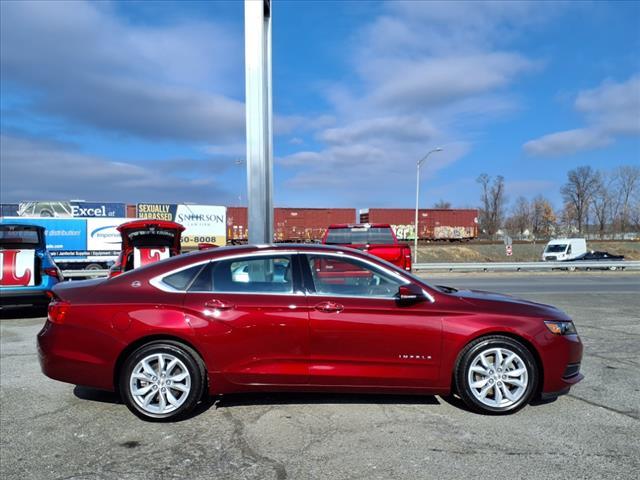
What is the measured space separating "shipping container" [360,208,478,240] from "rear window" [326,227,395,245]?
126ft

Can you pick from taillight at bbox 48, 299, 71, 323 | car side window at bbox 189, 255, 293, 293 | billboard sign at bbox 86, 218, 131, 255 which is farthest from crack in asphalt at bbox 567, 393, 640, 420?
billboard sign at bbox 86, 218, 131, 255

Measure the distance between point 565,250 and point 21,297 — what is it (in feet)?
106

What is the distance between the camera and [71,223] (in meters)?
22.7

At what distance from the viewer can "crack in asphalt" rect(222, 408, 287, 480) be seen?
10.3ft

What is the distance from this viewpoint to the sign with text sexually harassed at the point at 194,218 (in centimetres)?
3278

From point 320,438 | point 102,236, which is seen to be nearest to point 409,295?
point 320,438

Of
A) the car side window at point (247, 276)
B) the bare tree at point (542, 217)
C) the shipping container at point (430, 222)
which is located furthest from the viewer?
the bare tree at point (542, 217)

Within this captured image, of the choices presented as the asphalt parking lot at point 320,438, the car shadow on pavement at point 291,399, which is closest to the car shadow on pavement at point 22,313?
the asphalt parking lot at point 320,438

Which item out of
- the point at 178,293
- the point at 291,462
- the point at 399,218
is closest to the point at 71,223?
the point at 178,293

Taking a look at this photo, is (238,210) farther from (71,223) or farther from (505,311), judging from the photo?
(505,311)

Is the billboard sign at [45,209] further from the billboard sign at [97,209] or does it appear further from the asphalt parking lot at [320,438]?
the asphalt parking lot at [320,438]

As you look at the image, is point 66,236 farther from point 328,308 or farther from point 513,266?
point 513,266

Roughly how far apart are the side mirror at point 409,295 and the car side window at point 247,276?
97 centimetres

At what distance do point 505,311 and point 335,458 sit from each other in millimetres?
1970
